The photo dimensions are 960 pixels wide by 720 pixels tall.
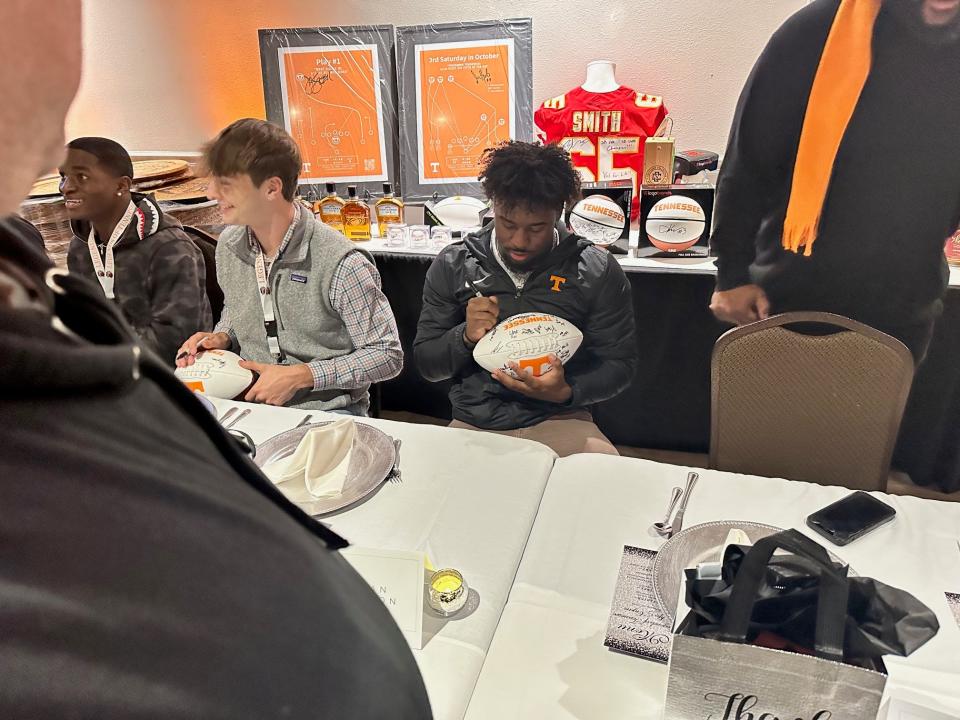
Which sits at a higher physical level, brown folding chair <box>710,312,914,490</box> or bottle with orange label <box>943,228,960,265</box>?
bottle with orange label <box>943,228,960,265</box>

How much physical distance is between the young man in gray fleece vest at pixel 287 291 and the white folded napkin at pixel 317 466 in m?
0.54

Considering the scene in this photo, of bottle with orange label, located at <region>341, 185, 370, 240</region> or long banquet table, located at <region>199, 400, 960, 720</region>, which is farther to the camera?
bottle with orange label, located at <region>341, 185, 370, 240</region>

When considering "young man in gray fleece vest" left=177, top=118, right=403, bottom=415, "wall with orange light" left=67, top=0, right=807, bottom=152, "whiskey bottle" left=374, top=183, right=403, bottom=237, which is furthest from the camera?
"whiskey bottle" left=374, top=183, right=403, bottom=237

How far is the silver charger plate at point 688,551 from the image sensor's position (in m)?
0.88

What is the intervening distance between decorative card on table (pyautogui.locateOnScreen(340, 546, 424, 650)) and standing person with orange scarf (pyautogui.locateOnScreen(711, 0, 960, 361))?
4.26 ft

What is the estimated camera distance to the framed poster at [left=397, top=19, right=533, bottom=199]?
76.5 inches

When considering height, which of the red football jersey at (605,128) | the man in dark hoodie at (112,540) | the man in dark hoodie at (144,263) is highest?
the red football jersey at (605,128)

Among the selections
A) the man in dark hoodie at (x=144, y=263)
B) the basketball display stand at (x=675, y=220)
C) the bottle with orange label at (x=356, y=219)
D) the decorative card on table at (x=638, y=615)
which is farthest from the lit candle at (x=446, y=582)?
the bottle with orange label at (x=356, y=219)

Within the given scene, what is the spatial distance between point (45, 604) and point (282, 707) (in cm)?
11

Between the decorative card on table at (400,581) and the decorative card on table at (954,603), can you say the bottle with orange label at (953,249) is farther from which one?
the decorative card on table at (400,581)

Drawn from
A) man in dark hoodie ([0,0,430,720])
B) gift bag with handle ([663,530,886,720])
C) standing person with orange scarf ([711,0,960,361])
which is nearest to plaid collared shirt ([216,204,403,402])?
standing person with orange scarf ([711,0,960,361])

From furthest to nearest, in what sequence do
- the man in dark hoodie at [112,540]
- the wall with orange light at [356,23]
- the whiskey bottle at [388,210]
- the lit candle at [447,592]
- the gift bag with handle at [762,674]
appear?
the whiskey bottle at [388,210]
the wall with orange light at [356,23]
the lit candle at [447,592]
the gift bag with handle at [762,674]
the man in dark hoodie at [112,540]

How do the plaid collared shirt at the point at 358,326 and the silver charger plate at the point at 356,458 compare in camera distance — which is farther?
the plaid collared shirt at the point at 358,326

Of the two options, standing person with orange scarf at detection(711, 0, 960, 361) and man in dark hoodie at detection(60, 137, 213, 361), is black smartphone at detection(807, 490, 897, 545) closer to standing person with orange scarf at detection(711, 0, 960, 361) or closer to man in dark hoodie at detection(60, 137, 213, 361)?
standing person with orange scarf at detection(711, 0, 960, 361)
